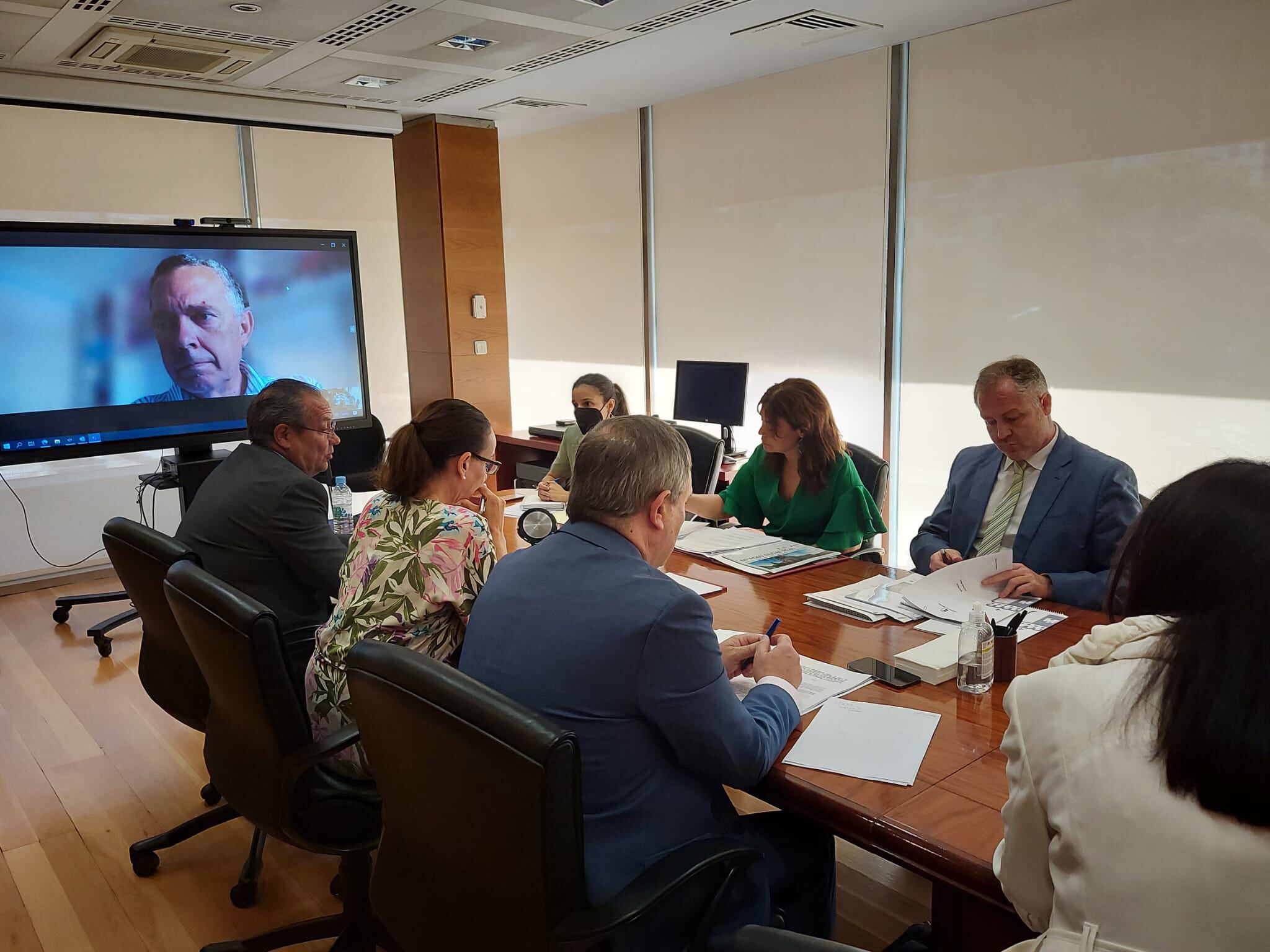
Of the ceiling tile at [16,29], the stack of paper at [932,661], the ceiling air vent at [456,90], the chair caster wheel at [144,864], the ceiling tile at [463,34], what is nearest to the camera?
the stack of paper at [932,661]

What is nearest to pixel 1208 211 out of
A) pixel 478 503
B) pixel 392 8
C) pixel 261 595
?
pixel 478 503

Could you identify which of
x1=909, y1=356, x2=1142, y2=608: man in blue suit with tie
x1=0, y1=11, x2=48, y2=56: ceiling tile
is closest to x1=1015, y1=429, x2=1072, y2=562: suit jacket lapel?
x1=909, y1=356, x2=1142, y2=608: man in blue suit with tie

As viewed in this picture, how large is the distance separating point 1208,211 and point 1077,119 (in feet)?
2.32

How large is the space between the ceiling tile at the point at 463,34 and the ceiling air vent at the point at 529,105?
2.87 feet

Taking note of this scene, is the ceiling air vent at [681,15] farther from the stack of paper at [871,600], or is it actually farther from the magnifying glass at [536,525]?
the stack of paper at [871,600]

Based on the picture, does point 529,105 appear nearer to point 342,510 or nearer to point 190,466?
point 190,466

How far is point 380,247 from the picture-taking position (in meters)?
6.59

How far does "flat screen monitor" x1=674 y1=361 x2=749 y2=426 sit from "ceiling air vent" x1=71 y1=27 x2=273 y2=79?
278 centimetres

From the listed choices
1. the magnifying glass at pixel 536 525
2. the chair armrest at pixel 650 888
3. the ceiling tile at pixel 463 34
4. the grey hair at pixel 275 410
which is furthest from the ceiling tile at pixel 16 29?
the chair armrest at pixel 650 888

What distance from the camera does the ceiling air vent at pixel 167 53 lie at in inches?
167

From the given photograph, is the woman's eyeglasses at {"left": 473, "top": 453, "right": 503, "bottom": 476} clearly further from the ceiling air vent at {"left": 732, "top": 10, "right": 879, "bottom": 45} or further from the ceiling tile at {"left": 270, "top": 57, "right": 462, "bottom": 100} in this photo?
the ceiling tile at {"left": 270, "top": 57, "right": 462, "bottom": 100}

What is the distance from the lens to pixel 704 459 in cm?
416

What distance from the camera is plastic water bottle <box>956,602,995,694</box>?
74.5 inches

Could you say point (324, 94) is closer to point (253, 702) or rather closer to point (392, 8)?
point (392, 8)
